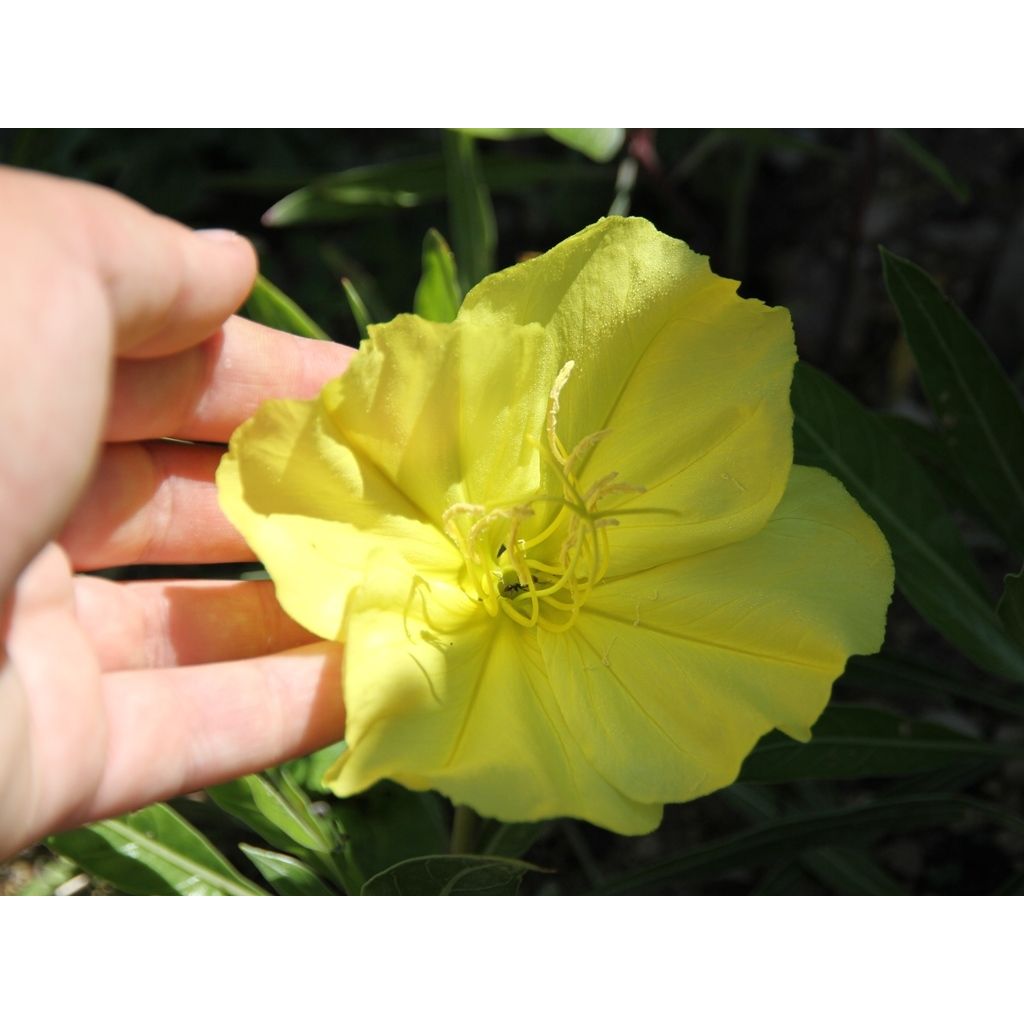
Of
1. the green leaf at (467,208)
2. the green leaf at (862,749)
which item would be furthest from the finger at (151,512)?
the green leaf at (862,749)

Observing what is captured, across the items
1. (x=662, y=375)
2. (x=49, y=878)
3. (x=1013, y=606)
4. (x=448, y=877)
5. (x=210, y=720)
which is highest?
(x=662, y=375)

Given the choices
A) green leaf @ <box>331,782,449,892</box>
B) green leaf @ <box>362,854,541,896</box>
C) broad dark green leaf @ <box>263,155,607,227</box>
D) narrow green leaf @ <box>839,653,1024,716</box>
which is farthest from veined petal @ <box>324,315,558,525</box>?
broad dark green leaf @ <box>263,155,607,227</box>

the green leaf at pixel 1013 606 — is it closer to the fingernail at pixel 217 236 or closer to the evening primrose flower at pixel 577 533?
the evening primrose flower at pixel 577 533

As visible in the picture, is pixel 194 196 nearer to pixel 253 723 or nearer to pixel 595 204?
pixel 595 204

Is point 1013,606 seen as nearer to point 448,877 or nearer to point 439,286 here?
point 448,877

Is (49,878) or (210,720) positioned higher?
(210,720)

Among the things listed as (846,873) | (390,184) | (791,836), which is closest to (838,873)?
(846,873)

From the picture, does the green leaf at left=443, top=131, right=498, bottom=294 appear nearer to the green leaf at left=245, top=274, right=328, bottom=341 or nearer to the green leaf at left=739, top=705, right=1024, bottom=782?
the green leaf at left=245, top=274, right=328, bottom=341
